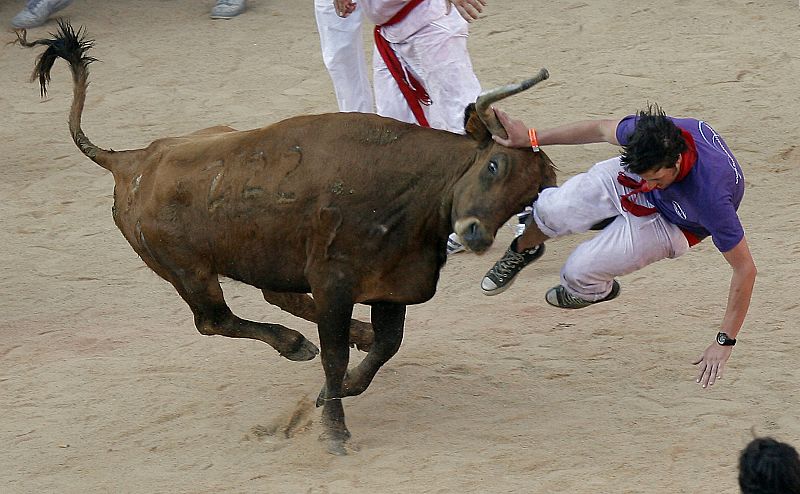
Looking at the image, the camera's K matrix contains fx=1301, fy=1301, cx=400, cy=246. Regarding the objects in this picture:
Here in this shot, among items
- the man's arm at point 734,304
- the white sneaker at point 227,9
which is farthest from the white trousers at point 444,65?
the white sneaker at point 227,9

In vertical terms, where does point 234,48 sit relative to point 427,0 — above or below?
below

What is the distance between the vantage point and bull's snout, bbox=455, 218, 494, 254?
505cm

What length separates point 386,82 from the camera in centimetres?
748

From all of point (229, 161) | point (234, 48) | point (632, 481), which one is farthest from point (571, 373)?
point (234, 48)

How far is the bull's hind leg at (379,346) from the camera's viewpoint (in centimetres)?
582

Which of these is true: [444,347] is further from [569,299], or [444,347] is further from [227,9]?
[227,9]

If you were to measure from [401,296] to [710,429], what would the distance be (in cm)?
146

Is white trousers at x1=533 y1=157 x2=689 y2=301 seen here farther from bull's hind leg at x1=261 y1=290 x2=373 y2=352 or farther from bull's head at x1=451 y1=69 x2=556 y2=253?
bull's hind leg at x1=261 y1=290 x2=373 y2=352

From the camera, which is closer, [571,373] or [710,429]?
[710,429]

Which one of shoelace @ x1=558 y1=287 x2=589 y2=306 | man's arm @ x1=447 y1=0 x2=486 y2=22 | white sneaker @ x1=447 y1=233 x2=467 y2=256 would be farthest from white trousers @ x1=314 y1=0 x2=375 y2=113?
shoelace @ x1=558 y1=287 x2=589 y2=306

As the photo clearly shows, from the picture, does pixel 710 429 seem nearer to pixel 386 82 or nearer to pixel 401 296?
pixel 401 296

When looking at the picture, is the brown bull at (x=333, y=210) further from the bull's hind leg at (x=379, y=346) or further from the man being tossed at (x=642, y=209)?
the man being tossed at (x=642, y=209)

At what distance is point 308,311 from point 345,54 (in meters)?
2.03

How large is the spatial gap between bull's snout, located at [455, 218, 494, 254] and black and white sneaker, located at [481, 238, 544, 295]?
3.13 ft
